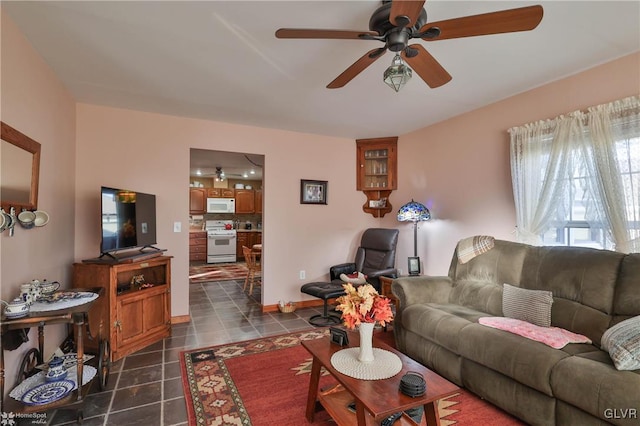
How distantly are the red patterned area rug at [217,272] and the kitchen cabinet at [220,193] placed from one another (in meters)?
1.90

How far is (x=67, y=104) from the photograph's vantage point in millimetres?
3045

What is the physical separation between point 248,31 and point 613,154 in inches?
112

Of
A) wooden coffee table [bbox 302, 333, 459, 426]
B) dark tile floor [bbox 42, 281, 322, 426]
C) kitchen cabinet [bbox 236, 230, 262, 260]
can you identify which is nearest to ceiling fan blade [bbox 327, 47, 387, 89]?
wooden coffee table [bbox 302, 333, 459, 426]

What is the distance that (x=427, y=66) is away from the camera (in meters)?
1.97

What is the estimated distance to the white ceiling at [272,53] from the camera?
6.10 ft

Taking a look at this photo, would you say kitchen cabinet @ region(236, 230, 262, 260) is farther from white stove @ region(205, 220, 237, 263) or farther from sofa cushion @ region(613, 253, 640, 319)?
sofa cushion @ region(613, 253, 640, 319)

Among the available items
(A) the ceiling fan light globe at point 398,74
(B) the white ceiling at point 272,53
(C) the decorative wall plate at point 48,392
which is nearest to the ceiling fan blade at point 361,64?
(A) the ceiling fan light globe at point 398,74

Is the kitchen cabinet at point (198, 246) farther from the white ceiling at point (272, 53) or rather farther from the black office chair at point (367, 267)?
the white ceiling at point (272, 53)

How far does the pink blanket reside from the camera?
195 centimetres

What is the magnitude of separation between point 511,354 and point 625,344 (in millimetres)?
543

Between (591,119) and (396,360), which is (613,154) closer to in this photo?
(591,119)

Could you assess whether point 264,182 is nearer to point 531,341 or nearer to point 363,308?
point 363,308

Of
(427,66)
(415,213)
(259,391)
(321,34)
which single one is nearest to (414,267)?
(415,213)

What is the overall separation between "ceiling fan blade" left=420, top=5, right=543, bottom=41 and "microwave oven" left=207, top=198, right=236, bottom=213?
7735 mm
